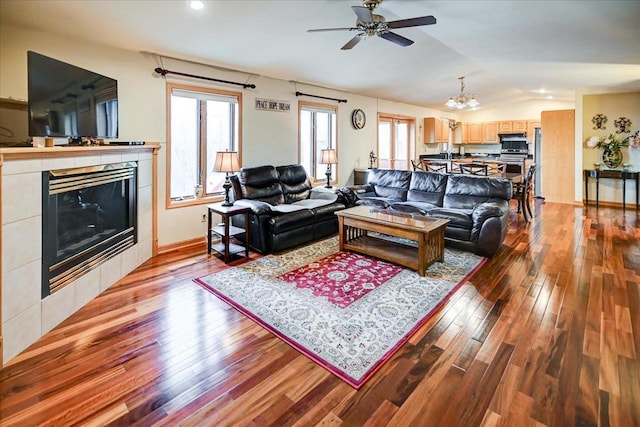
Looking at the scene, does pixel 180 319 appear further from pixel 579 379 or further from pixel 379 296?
pixel 579 379

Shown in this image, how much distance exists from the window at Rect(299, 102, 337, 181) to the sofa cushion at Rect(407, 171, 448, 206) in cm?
179

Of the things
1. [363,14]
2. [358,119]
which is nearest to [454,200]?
[363,14]

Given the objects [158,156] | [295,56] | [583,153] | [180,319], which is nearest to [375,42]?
[295,56]

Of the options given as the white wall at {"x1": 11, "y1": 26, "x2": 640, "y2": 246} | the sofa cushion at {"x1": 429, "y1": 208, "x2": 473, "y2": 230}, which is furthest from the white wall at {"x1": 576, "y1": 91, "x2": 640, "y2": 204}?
the sofa cushion at {"x1": 429, "y1": 208, "x2": 473, "y2": 230}

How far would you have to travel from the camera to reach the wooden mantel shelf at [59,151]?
209 centimetres

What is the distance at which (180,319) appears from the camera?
2.60 m

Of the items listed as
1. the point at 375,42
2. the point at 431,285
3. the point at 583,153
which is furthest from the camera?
the point at 583,153

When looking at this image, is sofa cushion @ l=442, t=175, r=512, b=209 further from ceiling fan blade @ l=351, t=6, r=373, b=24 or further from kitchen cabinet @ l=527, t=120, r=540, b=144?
kitchen cabinet @ l=527, t=120, r=540, b=144

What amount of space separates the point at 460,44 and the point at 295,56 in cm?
237

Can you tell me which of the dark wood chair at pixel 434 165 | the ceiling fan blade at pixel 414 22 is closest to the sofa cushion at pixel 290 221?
the ceiling fan blade at pixel 414 22

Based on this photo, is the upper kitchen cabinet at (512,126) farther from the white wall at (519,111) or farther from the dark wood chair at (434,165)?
the dark wood chair at (434,165)

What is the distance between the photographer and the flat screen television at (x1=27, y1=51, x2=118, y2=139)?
Answer: 2.41 metres

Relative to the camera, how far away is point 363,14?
3018 mm

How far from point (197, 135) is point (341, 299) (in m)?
3.33
